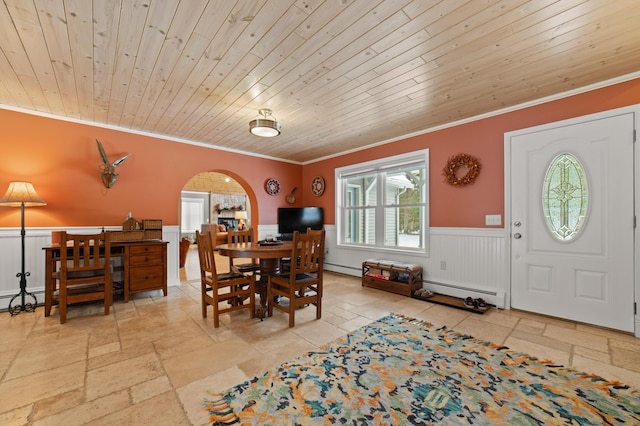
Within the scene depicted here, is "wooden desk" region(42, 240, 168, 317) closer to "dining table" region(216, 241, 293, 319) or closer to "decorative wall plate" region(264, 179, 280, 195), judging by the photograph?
"dining table" region(216, 241, 293, 319)

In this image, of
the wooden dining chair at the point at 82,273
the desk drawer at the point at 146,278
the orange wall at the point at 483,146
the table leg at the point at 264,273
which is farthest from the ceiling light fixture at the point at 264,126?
the desk drawer at the point at 146,278

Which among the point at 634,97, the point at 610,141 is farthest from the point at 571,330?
the point at 634,97

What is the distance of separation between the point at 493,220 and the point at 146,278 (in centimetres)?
462

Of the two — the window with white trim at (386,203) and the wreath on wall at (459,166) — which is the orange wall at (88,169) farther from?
the wreath on wall at (459,166)

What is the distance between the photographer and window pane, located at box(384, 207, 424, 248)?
4.29 m

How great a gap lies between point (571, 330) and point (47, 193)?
6.17 m

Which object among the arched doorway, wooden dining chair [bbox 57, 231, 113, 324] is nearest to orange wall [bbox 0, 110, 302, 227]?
wooden dining chair [bbox 57, 231, 113, 324]

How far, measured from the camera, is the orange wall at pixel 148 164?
10.4ft

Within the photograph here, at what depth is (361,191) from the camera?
523 cm

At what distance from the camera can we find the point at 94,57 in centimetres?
217

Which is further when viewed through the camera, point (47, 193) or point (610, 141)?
point (47, 193)

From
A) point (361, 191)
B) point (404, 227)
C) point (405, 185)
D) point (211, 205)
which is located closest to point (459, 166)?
point (405, 185)

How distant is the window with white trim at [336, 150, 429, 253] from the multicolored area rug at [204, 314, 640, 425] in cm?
221

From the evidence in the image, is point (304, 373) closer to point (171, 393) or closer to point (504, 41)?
point (171, 393)
